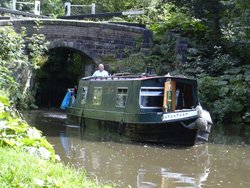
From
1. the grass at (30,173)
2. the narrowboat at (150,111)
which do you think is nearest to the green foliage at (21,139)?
the grass at (30,173)

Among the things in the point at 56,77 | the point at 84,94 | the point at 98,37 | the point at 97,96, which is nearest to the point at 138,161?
the point at 97,96

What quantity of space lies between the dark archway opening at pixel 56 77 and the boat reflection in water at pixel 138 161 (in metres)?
13.1

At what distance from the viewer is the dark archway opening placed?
2481 cm

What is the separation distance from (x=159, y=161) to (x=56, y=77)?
17110 mm

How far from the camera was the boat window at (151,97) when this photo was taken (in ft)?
37.7

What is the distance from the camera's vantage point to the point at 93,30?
20109 mm

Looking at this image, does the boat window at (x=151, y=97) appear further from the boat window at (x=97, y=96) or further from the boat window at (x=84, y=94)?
the boat window at (x=84, y=94)

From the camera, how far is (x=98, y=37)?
797 inches

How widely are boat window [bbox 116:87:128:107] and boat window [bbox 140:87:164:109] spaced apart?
63cm

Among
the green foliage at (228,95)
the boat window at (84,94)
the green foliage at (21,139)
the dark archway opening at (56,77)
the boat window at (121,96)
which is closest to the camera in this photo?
the green foliage at (21,139)

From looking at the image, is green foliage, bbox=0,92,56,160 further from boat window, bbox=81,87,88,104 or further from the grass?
boat window, bbox=81,87,88,104

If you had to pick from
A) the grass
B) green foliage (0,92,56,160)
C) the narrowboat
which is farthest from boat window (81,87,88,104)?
the grass

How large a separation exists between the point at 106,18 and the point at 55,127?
10.7 metres

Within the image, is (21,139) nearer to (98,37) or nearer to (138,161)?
(138,161)
